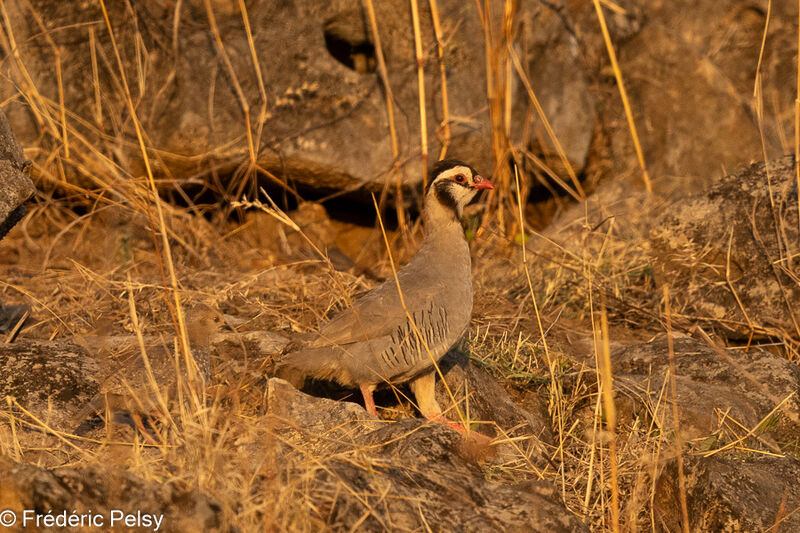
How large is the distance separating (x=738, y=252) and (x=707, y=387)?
1.62 meters

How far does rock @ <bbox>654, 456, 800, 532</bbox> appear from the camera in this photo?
3.70 meters

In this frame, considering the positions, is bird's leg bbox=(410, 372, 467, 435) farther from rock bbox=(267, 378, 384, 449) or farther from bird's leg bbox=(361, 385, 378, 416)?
A: rock bbox=(267, 378, 384, 449)

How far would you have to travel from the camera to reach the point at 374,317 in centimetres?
453

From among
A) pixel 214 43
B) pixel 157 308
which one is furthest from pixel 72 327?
pixel 214 43

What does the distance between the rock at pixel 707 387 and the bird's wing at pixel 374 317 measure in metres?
1.13

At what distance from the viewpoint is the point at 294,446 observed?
3279 millimetres

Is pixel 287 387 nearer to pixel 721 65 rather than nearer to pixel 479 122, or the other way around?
pixel 479 122

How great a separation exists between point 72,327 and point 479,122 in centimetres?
378

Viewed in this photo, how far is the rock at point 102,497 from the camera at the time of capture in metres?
2.63

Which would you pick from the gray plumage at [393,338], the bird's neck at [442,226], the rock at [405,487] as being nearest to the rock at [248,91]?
the bird's neck at [442,226]

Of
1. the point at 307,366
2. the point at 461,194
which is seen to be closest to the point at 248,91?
the point at 461,194

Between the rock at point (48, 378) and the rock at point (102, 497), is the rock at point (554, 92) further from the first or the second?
the rock at point (102, 497)

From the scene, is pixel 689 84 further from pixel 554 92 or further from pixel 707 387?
pixel 707 387

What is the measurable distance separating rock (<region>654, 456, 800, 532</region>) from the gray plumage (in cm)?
115
